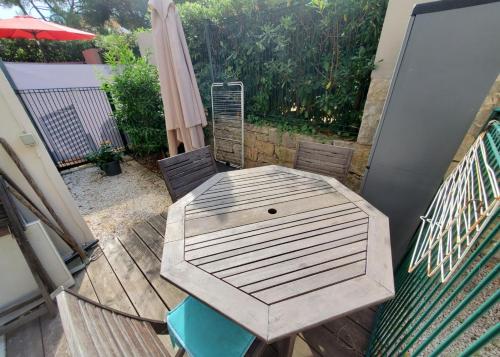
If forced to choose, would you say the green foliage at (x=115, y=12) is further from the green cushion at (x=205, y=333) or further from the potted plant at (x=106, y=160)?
the green cushion at (x=205, y=333)

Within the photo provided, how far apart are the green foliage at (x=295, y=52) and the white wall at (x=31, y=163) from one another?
2281mm

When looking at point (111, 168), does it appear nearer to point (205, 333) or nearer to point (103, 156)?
point (103, 156)

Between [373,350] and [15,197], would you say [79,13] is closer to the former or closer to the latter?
[15,197]

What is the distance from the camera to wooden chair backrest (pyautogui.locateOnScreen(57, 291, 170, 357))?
2.04 ft

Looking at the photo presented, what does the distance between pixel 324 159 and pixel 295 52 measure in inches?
54.3

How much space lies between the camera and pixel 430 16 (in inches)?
52.1

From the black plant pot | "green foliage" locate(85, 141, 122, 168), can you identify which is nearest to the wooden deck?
the black plant pot

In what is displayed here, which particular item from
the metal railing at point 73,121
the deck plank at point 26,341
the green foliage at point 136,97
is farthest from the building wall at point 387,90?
the metal railing at point 73,121

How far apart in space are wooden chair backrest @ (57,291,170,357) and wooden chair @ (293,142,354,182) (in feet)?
5.74

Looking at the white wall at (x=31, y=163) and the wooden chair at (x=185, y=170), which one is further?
the wooden chair at (x=185, y=170)

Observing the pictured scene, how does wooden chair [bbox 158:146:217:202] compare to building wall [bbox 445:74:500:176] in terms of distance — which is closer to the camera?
building wall [bbox 445:74:500:176]

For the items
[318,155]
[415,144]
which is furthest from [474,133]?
[318,155]

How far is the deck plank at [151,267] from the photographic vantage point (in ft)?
5.26

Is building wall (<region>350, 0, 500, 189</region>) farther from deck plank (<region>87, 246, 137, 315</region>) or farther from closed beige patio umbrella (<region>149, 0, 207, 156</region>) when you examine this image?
deck plank (<region>87, 246, 137, 315</region>)
